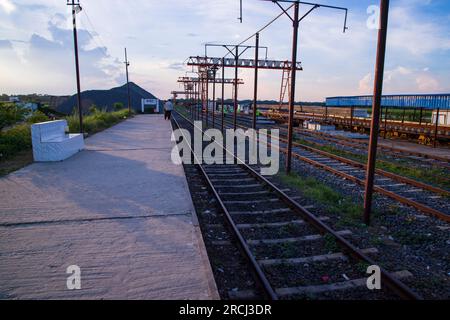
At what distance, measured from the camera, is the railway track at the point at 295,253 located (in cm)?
415

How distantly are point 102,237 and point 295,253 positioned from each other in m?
3.11

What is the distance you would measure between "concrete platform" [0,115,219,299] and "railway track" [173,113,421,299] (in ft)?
2.69

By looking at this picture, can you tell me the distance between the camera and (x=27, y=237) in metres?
5.54

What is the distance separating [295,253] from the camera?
5.23 metres

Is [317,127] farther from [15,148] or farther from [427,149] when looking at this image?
[15,148]

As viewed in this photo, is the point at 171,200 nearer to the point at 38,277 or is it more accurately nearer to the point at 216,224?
the point at 216,224

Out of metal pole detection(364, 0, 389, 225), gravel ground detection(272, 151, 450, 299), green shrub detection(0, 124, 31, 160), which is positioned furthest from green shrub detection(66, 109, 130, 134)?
metal pole detection(364, 0, 389, 225)

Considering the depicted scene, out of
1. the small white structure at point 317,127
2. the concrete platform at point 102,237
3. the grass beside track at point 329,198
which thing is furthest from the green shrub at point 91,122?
the small white structure at point 317,127

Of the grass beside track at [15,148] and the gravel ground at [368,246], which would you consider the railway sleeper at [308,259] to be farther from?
the grass beside track at [15,148]

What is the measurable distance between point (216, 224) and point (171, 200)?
1.57 meters

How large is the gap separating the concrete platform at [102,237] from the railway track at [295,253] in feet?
2.69

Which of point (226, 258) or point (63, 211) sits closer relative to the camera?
point (226, 258)

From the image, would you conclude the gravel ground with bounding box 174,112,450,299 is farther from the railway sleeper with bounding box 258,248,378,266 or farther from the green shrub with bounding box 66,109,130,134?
the green shrub with bounding box 66,109,130,134

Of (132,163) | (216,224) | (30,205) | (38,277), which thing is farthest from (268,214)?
(132,163)
